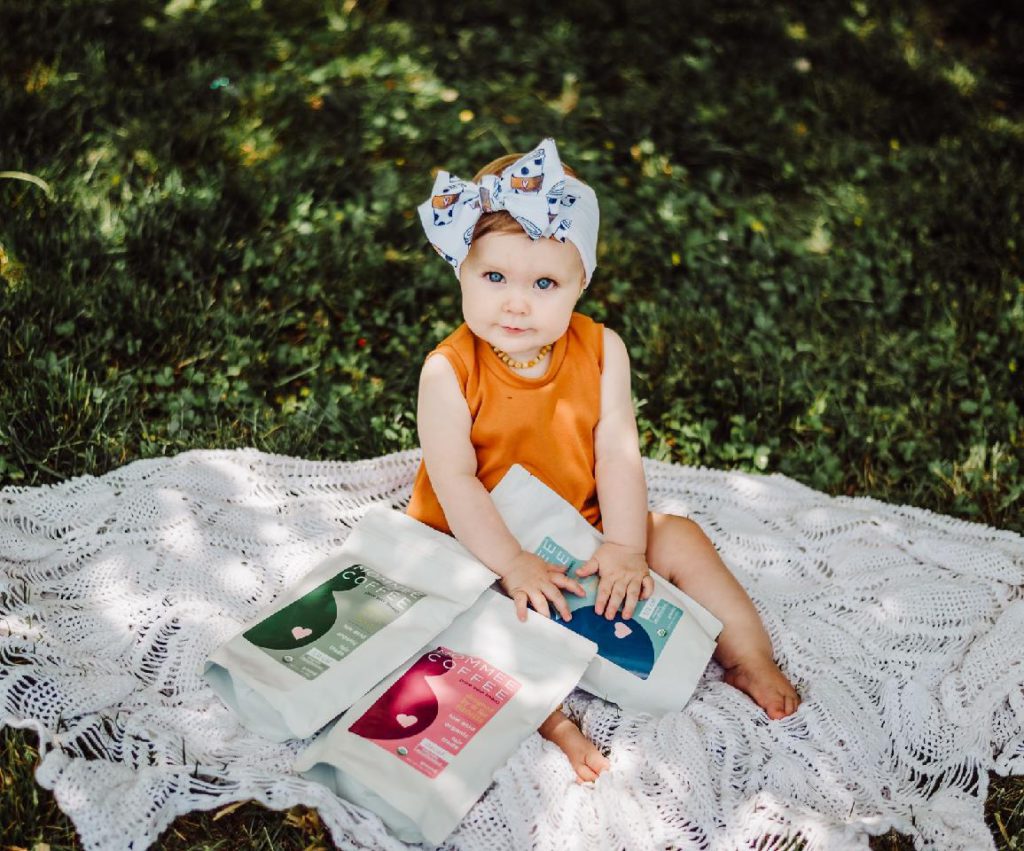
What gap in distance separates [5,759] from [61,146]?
2.56 metres

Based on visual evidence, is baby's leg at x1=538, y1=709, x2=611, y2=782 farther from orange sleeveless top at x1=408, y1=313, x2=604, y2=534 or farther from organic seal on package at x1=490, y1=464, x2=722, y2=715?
orange sleeveless top at x1=408, y1=313, x2=604, y2=534

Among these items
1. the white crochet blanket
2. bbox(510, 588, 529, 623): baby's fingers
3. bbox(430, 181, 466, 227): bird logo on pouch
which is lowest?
the white crochet blanket

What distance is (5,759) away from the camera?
2188 millimetres

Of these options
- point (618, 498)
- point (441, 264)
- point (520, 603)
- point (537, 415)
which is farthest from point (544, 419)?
point (441, 264)

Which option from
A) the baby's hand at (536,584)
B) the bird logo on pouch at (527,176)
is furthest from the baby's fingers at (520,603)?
the bird logo on pouch at (527,176)

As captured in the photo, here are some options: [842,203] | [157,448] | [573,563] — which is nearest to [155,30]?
[157,448]

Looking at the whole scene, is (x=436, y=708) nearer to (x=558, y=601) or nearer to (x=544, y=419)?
(x=558, y=601)

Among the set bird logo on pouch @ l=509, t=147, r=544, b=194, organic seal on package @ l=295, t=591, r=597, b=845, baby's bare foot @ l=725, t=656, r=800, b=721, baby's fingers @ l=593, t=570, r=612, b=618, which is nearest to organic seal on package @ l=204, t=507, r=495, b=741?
organic seal on package @ l=295, t=591, r=597, b=845

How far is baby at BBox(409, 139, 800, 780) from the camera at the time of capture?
2.43m

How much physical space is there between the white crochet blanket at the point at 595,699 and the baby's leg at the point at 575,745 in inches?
1.8

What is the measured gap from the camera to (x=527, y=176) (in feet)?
7.84

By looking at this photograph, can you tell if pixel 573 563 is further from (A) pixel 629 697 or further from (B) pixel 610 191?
(B) pixel 610 191

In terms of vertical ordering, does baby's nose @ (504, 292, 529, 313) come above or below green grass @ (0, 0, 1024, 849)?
above

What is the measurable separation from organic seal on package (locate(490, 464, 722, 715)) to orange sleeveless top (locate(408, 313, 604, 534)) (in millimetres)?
72
